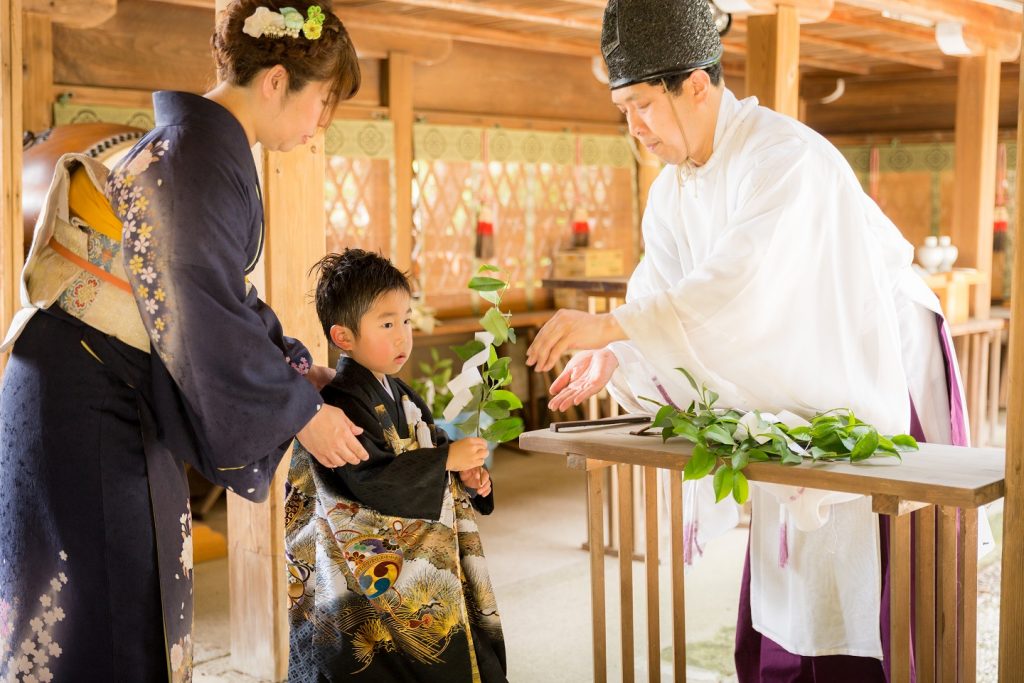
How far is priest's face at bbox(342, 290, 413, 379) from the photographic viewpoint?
102 inches

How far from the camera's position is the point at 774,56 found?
5.25 m

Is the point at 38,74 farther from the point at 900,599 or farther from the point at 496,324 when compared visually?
the point at 900,599

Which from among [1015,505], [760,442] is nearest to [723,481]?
[760,442]

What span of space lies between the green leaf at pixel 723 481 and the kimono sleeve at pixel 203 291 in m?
0.84

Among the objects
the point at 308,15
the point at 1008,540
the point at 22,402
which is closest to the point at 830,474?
the point at 1008,540

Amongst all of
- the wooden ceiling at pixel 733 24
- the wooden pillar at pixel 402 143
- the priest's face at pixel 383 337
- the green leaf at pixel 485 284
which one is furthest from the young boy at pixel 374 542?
the wooden pillar at pixel 402 143

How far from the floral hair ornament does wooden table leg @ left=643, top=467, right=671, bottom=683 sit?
1.33 metres

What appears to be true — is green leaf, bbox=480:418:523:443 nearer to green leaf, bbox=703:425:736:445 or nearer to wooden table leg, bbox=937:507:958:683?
green leaf, bbox=703:425:736:445

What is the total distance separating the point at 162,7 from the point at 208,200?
426 cm

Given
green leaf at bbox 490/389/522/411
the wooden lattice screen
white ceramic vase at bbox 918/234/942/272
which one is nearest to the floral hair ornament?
green leaf at bbox 490/389/522/411

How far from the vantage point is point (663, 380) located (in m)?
2.64

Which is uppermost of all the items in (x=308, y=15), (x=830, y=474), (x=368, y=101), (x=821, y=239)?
(x=368, y=101)

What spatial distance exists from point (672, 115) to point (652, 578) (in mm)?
1122

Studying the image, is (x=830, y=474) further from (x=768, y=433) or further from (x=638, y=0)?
(x=638, y=0)
